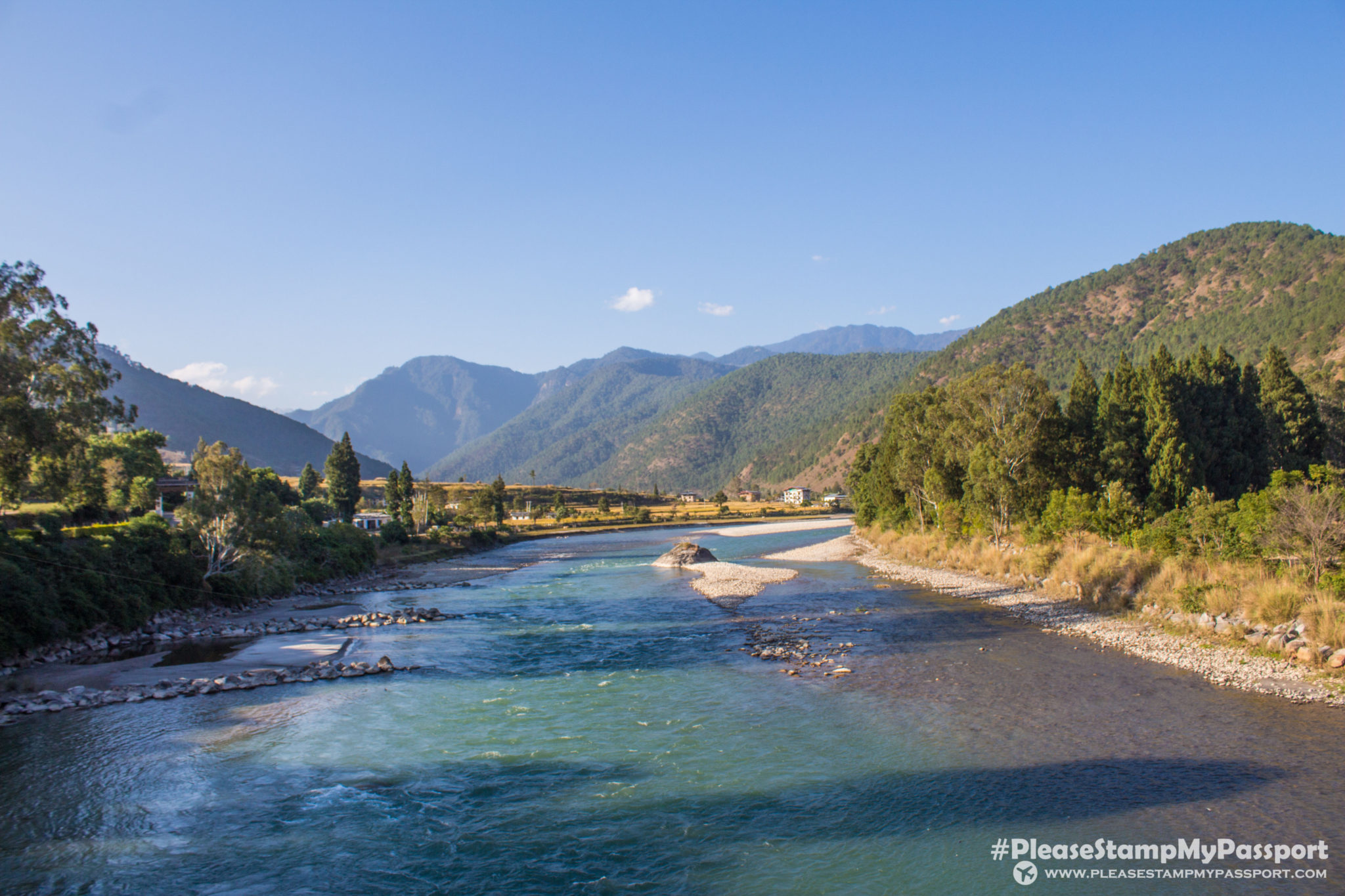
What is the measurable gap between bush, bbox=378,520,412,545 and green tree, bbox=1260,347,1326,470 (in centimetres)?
8116

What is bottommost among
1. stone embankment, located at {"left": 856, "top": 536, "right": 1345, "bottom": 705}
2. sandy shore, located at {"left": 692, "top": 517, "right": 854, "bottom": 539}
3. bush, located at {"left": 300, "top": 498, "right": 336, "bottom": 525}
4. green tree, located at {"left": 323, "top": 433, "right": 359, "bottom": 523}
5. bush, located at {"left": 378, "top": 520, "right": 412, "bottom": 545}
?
sandy shore, located at {"left": 692, "top": 517, "right": 854, "bottom": 539}

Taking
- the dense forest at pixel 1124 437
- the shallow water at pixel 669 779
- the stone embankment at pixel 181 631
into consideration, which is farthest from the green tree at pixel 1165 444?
the stone embankment at pixel 181 631

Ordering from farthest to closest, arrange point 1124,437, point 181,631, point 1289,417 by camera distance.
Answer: point 1289,417 < point 1124,437 < point 181,631

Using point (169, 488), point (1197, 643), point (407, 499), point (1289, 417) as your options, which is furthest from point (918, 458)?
point (407, 499)

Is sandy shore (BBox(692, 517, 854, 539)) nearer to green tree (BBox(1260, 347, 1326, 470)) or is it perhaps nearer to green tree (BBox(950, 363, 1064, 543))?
green tree (BBox(950, 363, 1064, 543))

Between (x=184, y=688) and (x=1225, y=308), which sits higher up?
(x=1225, y=308)

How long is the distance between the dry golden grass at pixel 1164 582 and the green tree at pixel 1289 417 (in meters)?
21.6

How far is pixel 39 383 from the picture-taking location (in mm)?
26891

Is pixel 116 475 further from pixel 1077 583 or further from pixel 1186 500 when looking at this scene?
pixel 1186 500

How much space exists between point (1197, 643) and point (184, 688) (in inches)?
1316

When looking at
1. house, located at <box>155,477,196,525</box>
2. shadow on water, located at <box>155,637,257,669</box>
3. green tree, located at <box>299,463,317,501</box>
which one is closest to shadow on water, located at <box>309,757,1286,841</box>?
shadow on water, located at <box>155,637,257,669</box>

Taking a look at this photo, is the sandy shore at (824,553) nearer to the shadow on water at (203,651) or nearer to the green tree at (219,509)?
the green tree at (219,509)

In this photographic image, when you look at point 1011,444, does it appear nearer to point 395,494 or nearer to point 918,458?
point 918,458

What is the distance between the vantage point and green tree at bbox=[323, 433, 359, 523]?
100 metres
